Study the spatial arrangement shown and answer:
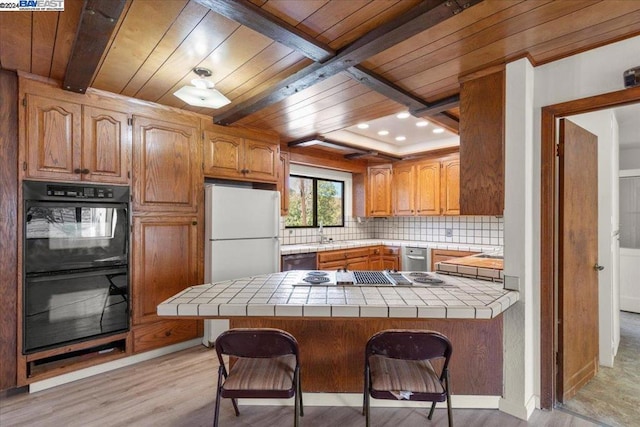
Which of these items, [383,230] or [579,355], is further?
[383,230]

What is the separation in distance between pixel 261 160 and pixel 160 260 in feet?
4.80

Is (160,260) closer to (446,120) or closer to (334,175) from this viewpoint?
(446,120)

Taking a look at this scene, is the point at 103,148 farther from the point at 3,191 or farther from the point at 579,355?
the point at 579,355

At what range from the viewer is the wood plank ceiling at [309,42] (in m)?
1.47

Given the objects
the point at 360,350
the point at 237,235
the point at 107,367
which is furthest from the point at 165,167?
the point at 360,350

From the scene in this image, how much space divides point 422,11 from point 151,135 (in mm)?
2369

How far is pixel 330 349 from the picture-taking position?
2059mm

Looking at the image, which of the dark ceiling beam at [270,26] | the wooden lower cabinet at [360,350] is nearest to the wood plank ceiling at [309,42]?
the dark ceiling beam at [270,26]

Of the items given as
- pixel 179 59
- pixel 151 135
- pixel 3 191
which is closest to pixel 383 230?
pixel 151 135

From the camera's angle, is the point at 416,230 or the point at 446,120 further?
the point at 416,230

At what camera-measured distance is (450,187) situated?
4.46 m

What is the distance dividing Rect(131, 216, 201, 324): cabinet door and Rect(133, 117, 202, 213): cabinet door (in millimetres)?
152

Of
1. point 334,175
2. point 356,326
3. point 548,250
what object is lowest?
point 356,326

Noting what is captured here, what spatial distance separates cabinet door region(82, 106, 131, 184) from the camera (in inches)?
95.2
